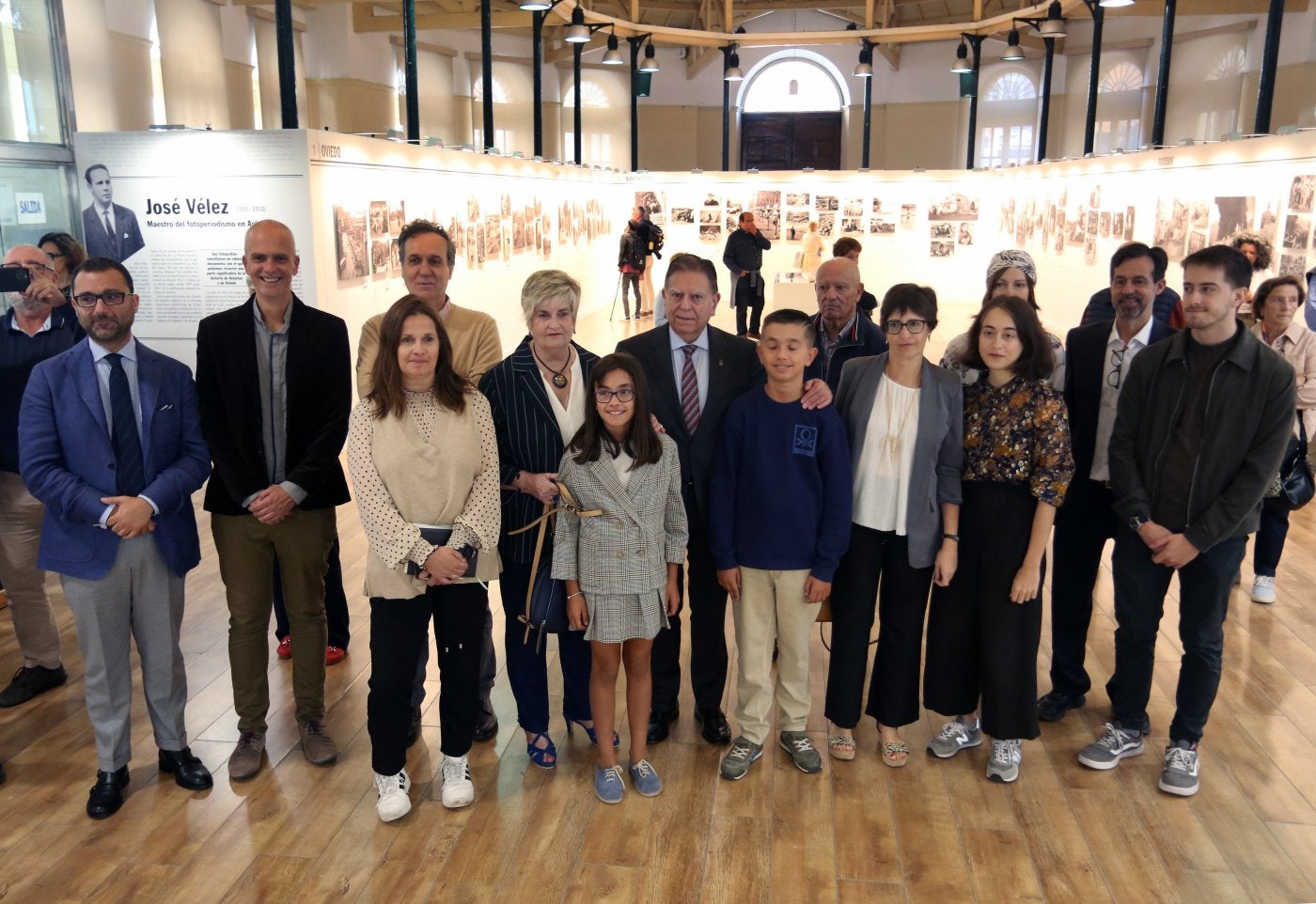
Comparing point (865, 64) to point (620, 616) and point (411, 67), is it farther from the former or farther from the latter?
point (620, 616)

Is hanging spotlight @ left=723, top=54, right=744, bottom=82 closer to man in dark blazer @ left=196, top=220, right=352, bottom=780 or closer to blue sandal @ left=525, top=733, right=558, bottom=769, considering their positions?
man in dark blazer @ left=196, top=220, right=352, bottom=780

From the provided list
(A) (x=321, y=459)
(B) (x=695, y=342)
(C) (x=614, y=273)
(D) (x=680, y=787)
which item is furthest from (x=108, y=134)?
(C) (x=614, y=273)

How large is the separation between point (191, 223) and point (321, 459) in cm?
611

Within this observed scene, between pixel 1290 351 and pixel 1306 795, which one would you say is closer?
pixel 1306 795

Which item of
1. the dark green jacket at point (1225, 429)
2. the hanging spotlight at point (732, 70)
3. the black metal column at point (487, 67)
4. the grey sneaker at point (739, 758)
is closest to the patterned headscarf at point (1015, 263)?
the dark green jacket at point (1225, 429)

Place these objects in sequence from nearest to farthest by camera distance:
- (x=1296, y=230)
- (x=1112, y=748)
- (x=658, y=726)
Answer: (x=1112, y=748)
(x=658, y=726)
(x=1296, y=230)

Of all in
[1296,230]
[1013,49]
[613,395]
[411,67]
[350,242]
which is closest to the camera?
[613,395]

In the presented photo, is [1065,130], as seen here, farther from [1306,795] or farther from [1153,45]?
[1306,795]

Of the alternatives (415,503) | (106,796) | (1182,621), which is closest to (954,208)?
(1182,621)

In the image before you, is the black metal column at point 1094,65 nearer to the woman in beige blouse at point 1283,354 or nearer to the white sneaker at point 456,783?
the woman in beige blouse at point 1283,354

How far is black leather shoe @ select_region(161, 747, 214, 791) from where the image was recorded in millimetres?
4023

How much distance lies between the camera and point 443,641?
3.82 metres

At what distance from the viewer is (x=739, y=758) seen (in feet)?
13.6

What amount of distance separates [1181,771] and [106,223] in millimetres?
9279
